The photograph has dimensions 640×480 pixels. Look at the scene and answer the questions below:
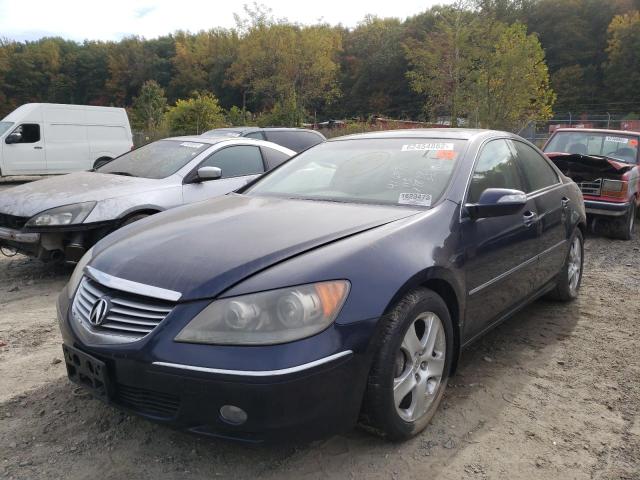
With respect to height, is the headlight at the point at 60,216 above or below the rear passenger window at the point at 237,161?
below

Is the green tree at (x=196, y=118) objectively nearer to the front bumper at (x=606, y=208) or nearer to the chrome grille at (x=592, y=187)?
the chrome grille at (x=592, y=187)

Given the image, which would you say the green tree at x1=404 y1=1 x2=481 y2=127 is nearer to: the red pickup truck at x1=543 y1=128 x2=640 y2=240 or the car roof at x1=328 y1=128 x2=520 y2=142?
the red pickup truck at x1=543 y1=128 x2=640 y2=240

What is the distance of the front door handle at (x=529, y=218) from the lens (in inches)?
138

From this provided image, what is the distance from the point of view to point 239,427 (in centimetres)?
201

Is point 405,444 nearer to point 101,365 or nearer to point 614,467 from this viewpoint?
point 614,467

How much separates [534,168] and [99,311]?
3.30m

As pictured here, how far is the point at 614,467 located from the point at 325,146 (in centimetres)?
266

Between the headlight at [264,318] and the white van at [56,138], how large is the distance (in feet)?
45.8

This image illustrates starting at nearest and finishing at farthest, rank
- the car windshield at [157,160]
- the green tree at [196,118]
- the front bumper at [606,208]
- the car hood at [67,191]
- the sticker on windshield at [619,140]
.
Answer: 1. the car hood at [67,191]
2. the car windshield at [157,160]
3. the front bumper at [606,208]
4. the sticker on windshield at [619,140]
5. the green tree at [196,118]

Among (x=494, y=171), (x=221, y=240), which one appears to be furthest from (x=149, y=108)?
(x=221, y=240)

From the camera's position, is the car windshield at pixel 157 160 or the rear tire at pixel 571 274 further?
the car windshield at pixel 157 160

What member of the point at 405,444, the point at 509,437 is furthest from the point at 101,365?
the point at 509,437

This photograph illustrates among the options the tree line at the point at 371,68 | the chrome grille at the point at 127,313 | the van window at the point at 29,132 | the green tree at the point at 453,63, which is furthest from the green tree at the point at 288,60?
the chrome grille at the point at 127,313

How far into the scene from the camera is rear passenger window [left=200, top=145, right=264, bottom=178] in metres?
6.02
